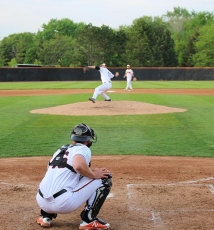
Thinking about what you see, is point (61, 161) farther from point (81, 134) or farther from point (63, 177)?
point (81, 134)

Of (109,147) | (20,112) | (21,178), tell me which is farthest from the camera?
(20,112)

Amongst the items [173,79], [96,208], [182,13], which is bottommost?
[173,79]

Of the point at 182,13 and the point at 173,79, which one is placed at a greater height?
the point at 182,13

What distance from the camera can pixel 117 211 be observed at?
638cm

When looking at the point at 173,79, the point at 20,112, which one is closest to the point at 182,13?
the point at 173,79

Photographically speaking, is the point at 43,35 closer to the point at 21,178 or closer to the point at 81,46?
the point at 81,46

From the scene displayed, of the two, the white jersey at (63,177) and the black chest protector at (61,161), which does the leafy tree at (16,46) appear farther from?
the white jersey at (63,177)

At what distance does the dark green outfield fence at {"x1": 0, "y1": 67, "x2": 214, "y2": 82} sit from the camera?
2164 inches

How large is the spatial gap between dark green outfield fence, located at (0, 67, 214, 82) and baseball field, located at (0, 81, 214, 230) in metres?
35.4

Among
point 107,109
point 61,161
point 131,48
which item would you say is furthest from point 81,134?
point 131,48

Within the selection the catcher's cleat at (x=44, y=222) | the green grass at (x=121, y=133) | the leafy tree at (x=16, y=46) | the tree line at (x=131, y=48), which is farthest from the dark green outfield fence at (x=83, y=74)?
the catcher's cleat at (x=44, y=222)

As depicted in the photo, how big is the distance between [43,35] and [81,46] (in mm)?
39507

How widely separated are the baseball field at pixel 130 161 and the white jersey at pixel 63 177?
0.56 m

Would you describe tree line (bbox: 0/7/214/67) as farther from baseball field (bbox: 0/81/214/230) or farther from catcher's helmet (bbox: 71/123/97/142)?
catcher's helmet (bbox: 71/123/97/142)
